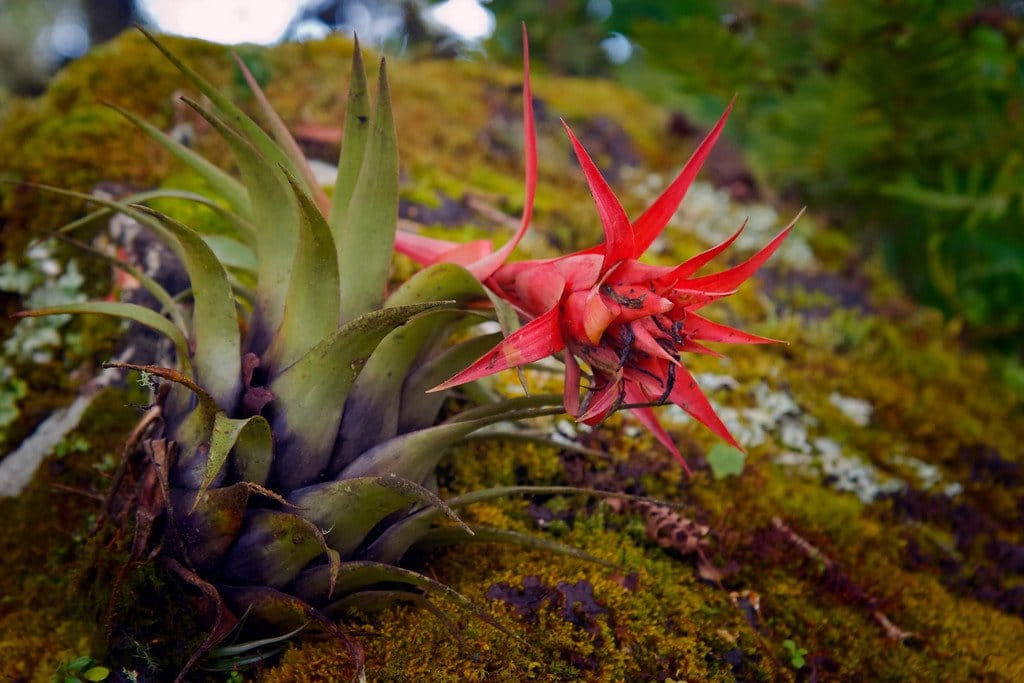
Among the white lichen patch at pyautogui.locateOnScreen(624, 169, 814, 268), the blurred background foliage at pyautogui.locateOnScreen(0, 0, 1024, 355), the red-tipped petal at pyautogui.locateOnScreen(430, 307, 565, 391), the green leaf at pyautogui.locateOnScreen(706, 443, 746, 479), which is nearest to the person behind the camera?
the red-tipped petal at pyautogui.locateOnScreen(430, 307, 565, 391)

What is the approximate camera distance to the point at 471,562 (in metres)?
1.86

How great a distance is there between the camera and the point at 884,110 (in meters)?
4.06

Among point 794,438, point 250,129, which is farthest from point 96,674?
point 794,438

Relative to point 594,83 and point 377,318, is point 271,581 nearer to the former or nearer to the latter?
point 377,318

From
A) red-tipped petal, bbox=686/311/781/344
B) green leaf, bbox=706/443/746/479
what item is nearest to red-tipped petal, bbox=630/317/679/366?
red-tipped petal, bbox=686/311/781/344

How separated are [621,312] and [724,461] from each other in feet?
4.42

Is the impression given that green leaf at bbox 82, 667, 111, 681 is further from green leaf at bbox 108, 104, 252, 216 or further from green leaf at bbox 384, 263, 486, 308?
green leaf at bbox 108, 104, 252, 216

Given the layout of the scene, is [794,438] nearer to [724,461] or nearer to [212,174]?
[724,461]

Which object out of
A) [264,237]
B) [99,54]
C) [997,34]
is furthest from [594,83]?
[264,237]

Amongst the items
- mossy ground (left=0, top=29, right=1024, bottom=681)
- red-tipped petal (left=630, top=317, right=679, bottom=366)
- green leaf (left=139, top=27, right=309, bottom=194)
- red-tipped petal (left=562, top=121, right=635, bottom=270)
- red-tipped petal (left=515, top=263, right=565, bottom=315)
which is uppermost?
green leaf (left=139, top=27, right=309, bottom=194)

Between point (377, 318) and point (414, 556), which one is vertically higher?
point (377, 318)

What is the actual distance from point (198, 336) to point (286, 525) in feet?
1.64

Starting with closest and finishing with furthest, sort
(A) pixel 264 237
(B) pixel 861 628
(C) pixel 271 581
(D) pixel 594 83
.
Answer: (C) pixel 271 581 < (A) pixel 264 237 < (B) pixel 861 628 < (D) pixel 594 83

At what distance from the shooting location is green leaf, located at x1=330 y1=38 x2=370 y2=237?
5.42 feet
